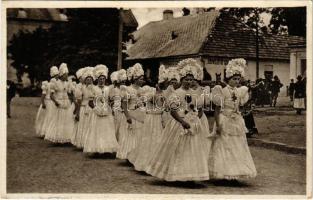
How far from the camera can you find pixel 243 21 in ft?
23.1

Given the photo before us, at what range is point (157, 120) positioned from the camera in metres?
7.40

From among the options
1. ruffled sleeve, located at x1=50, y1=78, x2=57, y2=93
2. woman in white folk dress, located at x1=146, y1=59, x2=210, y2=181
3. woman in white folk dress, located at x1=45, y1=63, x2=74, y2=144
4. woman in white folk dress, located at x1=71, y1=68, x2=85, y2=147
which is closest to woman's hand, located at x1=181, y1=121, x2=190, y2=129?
woman in white folk dress, located at x1=146, y1=59, x2=210, y2=181

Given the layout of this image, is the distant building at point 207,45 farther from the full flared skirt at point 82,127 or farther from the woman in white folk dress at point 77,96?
the full flared skirt at point 82,127

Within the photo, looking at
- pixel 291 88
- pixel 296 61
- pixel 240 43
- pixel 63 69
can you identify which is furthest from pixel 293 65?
pixel 63 69

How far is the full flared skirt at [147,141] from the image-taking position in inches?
280

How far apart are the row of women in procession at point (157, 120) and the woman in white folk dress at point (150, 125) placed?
11mm

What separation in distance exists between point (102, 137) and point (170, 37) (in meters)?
1.48

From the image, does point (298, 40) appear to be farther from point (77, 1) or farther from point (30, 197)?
point (30, 197)

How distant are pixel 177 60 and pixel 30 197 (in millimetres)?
2342

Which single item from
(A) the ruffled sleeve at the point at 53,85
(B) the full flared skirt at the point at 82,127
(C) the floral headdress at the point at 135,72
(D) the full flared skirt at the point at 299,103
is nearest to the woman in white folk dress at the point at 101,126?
(B) the full flared skirt at the point at 82,127

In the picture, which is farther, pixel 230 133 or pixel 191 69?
pixel 230 133

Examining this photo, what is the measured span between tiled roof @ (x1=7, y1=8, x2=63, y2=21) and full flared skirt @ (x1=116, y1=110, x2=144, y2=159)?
1.51 meters

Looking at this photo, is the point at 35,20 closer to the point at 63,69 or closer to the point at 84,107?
the point at 63,69

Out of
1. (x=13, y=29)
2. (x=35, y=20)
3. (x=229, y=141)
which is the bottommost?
(x=229, y=141)
